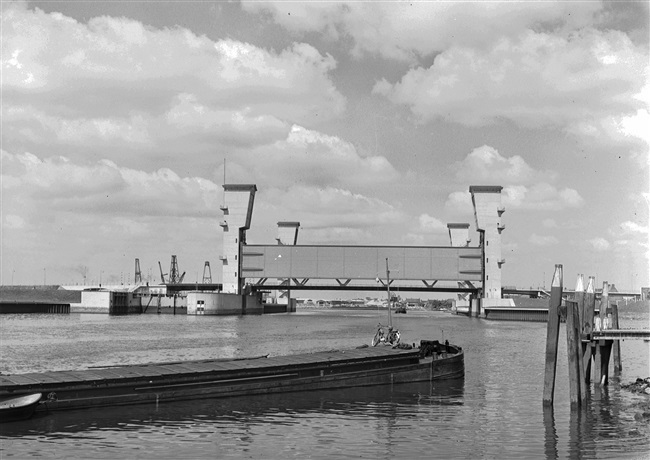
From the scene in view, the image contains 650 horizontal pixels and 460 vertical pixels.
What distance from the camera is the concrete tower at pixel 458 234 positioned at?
167 metres

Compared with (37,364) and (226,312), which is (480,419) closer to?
(37,364)

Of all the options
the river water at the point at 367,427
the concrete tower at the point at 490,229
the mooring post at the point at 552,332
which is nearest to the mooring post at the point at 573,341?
the mooring post at the point at 552,332

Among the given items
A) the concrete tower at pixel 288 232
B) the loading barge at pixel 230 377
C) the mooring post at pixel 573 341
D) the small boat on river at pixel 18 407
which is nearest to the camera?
the small boat on river at pixel 18 407

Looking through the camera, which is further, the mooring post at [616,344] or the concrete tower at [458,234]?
the concrete tower at [458,234]

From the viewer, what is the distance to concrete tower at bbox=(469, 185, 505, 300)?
136375 millimetres

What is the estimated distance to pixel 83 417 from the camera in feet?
81.8

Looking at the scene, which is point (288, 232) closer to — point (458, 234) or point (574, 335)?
point (458, 234)

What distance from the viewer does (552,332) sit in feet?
85.8

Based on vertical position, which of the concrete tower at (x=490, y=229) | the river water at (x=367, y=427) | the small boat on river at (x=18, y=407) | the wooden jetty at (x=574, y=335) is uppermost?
the concrete tower at (x=490, y=229)

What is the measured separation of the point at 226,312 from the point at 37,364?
92380mm

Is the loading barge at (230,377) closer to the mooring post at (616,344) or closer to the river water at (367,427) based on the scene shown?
the river water at (367,427)

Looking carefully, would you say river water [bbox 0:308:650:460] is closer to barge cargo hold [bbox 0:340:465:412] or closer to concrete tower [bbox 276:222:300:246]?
barge cargo hold [bbox 0:340:465:412]

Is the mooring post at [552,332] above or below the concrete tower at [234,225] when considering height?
below

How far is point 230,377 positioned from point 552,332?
12.4 m
